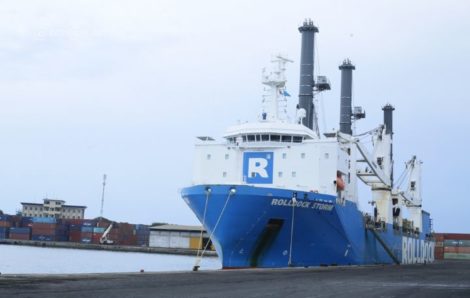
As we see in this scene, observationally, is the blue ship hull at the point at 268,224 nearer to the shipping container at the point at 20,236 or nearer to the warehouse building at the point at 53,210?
the shipping container at the point at 20,236

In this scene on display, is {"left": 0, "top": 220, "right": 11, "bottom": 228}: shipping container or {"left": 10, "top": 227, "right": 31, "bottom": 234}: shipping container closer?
{"left": 10, "top": 227, "right": 31, "bottom": 234}: shipping container

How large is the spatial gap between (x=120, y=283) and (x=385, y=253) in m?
31.4

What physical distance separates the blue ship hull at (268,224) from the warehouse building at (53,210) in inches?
4653

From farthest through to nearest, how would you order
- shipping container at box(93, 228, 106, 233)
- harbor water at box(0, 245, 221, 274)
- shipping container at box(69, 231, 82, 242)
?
shipping container at box(69, 231, 82, 242) → shipping container at box(93, 228, 106, 233) → harbor water at box(0, 245, 221, 274)

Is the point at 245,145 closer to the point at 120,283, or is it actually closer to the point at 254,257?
the point at 254,257

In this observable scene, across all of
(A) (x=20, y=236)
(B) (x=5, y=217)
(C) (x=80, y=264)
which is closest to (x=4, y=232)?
(B) (x=5, y=217)

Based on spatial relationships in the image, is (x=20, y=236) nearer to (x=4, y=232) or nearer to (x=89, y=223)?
(x=4, y=232)

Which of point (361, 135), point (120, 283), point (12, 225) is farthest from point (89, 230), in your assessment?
point (120, 283)

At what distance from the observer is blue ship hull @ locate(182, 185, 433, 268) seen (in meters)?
26.1

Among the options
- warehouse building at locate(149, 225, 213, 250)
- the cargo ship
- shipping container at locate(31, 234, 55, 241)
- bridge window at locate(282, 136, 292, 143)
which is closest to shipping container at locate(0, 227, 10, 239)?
shipping container at locate(31, 234, 55, 241)

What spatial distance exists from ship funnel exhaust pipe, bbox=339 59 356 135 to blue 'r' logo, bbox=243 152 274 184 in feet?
78.8

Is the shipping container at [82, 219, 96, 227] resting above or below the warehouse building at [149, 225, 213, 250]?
above

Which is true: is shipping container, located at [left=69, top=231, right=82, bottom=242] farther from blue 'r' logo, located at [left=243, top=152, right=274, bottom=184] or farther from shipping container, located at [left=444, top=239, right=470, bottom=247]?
blue 'r' logo, located at [left=243, top=152, right=274, bottom=184]

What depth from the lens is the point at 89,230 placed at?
119 metres
